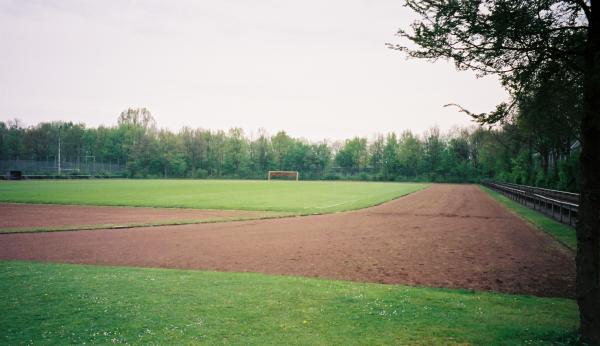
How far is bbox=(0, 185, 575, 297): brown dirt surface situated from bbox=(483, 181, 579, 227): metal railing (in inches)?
80.7

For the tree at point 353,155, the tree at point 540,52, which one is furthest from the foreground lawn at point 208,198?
the tree at point 353,155

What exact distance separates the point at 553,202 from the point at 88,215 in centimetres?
2710

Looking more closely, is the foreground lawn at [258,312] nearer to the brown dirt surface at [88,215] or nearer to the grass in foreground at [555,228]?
the grass in foreground at [555,228]

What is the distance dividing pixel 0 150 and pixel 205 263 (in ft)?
400

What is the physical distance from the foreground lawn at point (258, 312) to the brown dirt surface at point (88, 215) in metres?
12.3

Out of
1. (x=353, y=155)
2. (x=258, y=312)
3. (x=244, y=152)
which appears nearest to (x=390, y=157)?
(x=353, y=155)

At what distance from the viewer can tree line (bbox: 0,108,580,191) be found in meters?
114

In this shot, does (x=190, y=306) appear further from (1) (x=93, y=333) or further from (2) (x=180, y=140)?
(2) (x=180, y=140)

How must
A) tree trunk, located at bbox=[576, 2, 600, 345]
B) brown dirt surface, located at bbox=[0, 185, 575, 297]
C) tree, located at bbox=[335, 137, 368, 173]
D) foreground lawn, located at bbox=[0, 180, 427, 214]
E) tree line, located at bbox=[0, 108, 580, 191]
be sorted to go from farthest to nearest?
tree, located at bbox=[335, 137, 368, 173]
tree line, located at bbox=[0, 108, 580, 191]
foreground lawn, located at bbox=[0, 180, 427, 214]
brown dirt surface, located at bbox=[0, 185, 575, 297]
tree trunk, located at bbox=[576, 2, 600, 345]

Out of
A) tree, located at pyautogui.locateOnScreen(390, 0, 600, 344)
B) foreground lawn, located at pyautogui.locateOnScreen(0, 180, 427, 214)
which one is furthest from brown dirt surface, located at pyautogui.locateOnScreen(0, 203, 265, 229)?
tree, located at pyautogui.locateOnScreen(390, 0, 600, 344)

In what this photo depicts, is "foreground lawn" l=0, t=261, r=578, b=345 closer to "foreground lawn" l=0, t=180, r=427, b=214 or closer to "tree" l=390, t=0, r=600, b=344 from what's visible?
"tree" l=390, t=0, r=600, b=344

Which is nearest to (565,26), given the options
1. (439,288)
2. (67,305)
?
(439,288)

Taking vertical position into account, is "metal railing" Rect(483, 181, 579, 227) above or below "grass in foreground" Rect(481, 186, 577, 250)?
above

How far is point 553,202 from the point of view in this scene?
23969 mm
